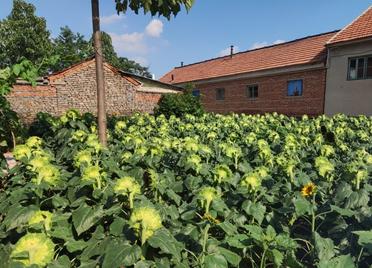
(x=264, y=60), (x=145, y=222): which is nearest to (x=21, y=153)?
(x=145, y=222)

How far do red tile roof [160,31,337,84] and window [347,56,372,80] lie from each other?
156 cm

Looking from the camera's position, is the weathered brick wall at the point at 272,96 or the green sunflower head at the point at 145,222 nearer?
the green sunflower head at the point at 145,222

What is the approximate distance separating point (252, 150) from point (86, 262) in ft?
7.16

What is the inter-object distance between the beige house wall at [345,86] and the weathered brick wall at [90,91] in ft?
32.7

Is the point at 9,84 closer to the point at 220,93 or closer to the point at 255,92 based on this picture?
the point at 255,92

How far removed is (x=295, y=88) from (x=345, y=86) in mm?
2969

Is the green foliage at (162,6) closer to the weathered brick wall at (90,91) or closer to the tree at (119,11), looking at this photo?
the tree at (119,11)

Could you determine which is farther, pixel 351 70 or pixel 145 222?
pixel 351 70

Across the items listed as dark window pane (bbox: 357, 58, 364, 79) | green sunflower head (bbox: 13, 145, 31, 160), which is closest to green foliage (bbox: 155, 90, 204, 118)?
dark window pane (bbox: 357, 58, 364, 79)

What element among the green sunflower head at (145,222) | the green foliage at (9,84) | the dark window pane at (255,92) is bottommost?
the green sunflower head at (145,222)

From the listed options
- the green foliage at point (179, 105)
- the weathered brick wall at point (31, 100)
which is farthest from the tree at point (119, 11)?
the weathered brick wall at point (31, 100)

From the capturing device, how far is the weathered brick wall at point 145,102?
54.0ft

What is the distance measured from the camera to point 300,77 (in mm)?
19297

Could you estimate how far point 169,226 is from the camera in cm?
163
